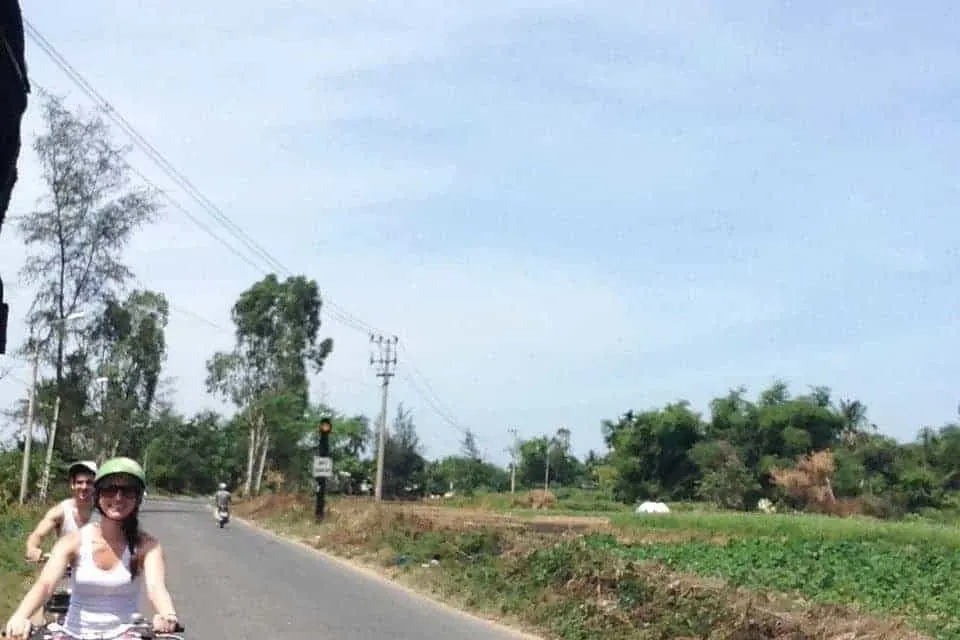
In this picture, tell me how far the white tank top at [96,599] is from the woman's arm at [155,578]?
93 mm

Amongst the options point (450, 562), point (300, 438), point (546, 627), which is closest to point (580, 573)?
point (546, 627)

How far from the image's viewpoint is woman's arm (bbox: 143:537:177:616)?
4.98 meters

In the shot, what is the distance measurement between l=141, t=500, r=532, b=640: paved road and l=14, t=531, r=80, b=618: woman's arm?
732cm

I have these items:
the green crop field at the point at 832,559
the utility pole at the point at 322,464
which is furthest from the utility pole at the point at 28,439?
the green crop field at the point at 832,559

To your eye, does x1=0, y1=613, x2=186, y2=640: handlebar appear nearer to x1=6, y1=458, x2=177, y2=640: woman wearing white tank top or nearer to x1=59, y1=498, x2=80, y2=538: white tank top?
x1=6, y1=458, x2=177, y2=640: woman wearing white tank top

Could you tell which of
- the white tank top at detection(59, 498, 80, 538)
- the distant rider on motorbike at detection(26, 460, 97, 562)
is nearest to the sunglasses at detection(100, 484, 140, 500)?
the distant rider on motorbike at detection(26, 460, 97, 562)

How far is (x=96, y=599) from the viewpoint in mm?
4996

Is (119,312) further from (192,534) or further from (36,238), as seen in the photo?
(192,534)

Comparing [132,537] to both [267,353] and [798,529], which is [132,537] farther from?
[267,353]

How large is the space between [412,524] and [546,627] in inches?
563

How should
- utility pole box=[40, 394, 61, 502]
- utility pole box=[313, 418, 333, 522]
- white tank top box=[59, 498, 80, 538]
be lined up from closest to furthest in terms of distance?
white tank top box=[59, 498, 80, 538]
utility pole box=[313, 418, 333, 522]
utility pole box=[40, 394, 61, 502]

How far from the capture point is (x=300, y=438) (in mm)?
70125

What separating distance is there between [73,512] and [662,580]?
7.38m

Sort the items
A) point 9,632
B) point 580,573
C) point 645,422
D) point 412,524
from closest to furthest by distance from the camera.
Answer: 1. point 9,632
2. point 580,573
3. point 412,524
4. point 645,422
